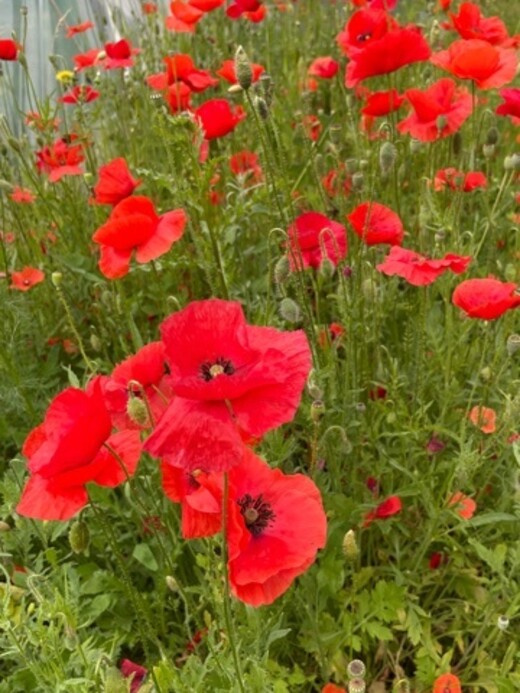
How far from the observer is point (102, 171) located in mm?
1803

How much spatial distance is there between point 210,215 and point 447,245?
0.71 m

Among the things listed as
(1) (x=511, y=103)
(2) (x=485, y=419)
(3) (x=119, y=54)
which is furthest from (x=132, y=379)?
(3) (x=119, y=54)

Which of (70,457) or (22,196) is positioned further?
(22,196)

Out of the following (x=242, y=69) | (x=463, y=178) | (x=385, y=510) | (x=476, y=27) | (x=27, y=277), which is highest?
(x=242, y=69)

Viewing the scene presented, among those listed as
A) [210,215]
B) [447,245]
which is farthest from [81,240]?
[447,245]

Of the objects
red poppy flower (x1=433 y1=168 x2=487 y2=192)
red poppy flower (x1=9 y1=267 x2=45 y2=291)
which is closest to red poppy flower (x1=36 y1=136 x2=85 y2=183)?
red poppy flower (x1=9 y1=267 x2=45 y2=291)

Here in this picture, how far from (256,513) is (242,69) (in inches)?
31.6

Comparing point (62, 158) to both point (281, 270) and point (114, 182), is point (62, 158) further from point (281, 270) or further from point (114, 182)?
point (281, 270)

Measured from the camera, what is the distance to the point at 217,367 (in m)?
0.94

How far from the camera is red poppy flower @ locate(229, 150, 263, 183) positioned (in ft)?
8.39

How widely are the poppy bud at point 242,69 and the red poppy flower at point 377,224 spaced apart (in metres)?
0.36

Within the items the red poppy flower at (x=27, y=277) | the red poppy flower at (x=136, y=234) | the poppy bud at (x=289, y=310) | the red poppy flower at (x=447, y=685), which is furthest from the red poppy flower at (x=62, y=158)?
the red poppy flower at (x=447, y=685)

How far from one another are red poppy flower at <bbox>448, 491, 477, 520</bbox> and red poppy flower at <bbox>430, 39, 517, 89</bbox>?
981 mm

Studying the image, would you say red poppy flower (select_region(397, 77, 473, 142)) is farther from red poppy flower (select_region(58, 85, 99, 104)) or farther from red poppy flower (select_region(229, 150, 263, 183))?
red poppy flower (select_region(58, 85, 99, 104))
